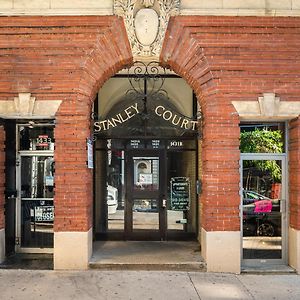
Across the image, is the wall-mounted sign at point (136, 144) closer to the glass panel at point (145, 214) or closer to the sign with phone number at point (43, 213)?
the glass panel at point (145, 214)

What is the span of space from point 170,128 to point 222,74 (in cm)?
257

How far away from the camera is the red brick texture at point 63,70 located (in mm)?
7453

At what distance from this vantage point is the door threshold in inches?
293

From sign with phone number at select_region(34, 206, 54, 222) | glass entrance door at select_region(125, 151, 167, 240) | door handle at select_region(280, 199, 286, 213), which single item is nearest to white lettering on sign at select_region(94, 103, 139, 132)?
glass entrance door at select_region(125, 151, 167, 240)

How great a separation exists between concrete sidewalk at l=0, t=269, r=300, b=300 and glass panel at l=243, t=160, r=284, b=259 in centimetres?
75

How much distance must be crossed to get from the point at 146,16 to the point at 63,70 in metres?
1.82

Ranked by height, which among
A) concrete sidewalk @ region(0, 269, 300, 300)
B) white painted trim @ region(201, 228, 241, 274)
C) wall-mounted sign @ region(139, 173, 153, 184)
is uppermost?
wall-mounted sign @ region(139, 173, 153, 184)

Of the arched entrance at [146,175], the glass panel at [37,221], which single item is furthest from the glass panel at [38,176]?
the arched entrance at [146,175]

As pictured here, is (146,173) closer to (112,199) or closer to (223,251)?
(112,199)

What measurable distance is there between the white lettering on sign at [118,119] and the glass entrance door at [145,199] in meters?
0.97

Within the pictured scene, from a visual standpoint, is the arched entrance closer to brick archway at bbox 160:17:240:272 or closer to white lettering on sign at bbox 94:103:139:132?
white lettering on sign at bbox 94:103:139:132

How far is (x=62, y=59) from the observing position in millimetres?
7469

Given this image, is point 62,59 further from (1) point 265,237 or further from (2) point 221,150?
(1) point 265,237

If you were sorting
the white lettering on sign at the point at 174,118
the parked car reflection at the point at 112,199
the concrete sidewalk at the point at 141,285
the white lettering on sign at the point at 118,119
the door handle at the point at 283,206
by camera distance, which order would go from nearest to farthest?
the concrete sidewalk at the point at 141,285 → the door handle at the point at 283,206 → the white lettering on sign at the point at 118,119 → the white lettering on sign at the point at 174,118 → the parked car reflection at the point at 112,199
